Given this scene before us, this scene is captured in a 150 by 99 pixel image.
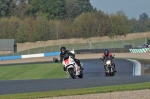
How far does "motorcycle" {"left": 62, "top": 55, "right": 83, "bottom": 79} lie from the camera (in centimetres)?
2271

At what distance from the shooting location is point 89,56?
65.8 meters

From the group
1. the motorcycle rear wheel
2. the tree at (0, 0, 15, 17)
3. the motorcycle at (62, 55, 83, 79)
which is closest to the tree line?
the tree at (0, 0, 15, 17)

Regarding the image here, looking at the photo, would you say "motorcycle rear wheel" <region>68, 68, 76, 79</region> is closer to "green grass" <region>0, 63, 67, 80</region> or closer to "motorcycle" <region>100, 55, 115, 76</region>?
"motorcycle" <region>100, 55, 115, 76</region>

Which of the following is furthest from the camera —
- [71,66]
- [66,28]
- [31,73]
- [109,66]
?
[66,28]

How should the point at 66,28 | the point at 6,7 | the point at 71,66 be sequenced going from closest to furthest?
the point at 71,66
the point at 66,28
the point at 6,7

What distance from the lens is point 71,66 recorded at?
22.9 meters

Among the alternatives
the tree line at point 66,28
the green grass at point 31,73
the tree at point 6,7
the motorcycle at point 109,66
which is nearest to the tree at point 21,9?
the tree at point 6,7

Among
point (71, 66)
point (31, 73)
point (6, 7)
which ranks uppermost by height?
point (6, 7)

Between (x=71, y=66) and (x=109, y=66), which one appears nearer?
(x=71, y=66)

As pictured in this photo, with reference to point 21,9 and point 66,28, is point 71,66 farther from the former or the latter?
point 21,9

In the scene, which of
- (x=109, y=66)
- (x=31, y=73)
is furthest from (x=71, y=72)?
(x=31, y=73)

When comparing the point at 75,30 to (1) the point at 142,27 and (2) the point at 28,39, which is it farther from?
(1) the point at 142,27

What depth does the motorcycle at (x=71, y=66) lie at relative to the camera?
2271 centimetres

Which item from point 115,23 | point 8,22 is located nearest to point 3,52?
point 8,22
